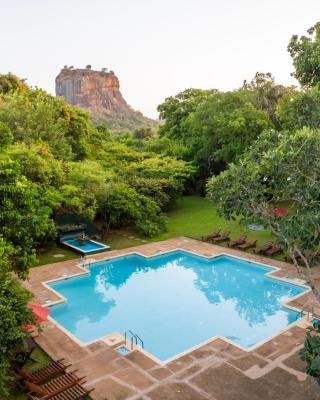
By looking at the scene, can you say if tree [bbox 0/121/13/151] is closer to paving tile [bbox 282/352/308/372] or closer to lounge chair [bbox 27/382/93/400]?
lounge chair [bbox 27/382/93/400]

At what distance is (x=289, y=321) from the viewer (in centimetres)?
1436

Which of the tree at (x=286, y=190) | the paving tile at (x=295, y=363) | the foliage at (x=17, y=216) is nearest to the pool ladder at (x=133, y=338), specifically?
the foliage at (x=17, y=216)

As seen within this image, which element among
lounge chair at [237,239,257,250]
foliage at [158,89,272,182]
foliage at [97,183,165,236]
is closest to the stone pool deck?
lounge chair at [237,239,257,250]

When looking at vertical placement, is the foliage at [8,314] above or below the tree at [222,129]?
below

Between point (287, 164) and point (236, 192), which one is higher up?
point (287, 164)

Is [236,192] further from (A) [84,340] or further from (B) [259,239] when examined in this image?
(B) [259,239]

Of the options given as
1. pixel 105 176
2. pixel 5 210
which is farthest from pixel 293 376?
pixel 105 176

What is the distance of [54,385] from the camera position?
30.8 ft

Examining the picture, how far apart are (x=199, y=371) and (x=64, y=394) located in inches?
142

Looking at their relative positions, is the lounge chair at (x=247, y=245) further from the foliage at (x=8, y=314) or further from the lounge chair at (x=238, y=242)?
the foliage at (x=8, y=314)

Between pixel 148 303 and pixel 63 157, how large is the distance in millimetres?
14342

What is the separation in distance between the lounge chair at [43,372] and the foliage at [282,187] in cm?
599

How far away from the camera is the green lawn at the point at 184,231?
22.4 meters

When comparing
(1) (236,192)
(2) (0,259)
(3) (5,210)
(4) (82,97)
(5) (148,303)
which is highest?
(4) (82,97)
